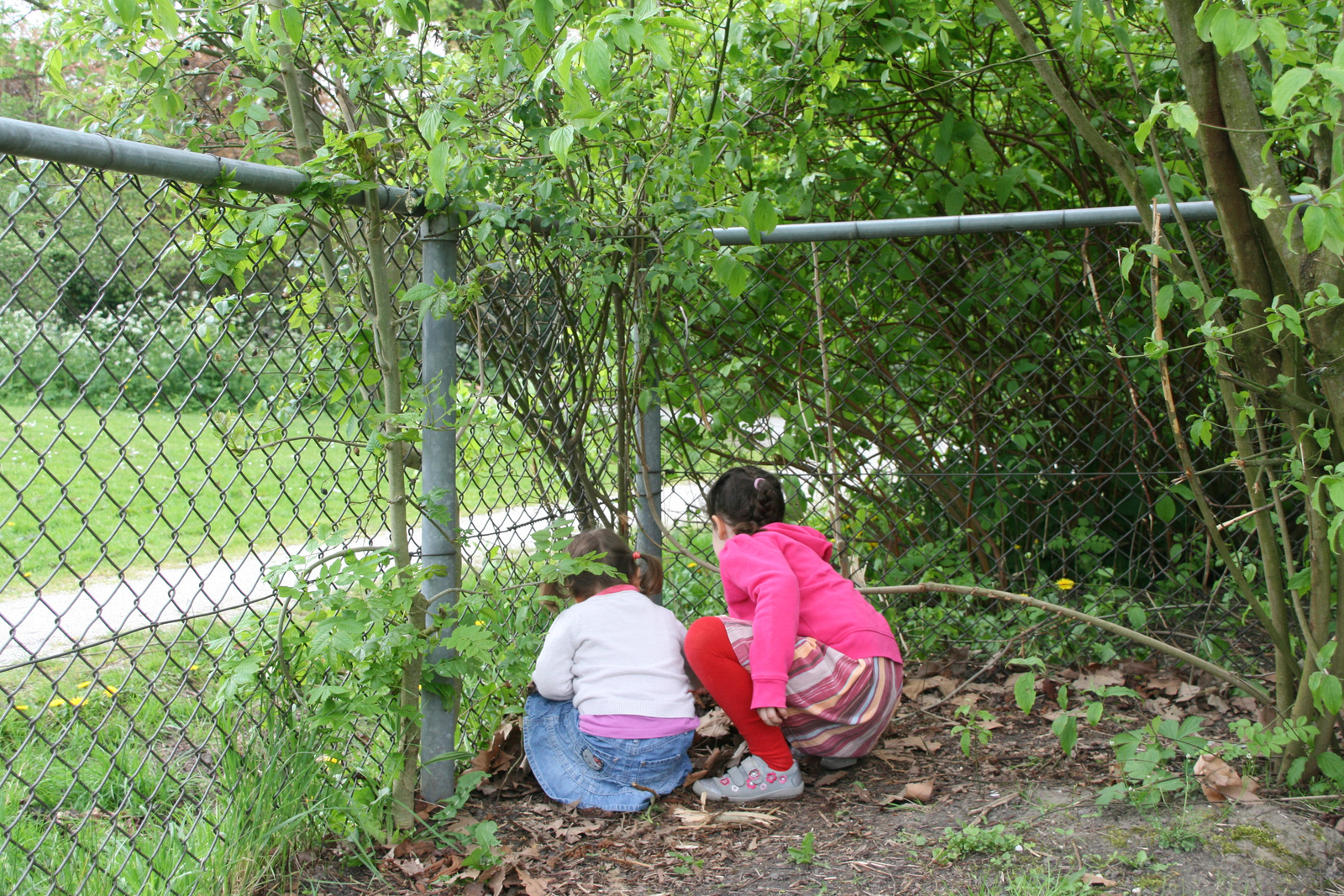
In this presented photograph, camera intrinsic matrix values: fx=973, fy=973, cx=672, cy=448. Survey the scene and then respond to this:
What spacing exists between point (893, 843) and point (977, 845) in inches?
7.7

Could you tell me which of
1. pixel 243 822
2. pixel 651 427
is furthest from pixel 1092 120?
pixel 243 822

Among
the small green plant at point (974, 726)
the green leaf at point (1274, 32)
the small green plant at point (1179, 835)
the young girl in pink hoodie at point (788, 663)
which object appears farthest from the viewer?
the small green plant at point (974, 726)

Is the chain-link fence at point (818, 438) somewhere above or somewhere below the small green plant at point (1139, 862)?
above

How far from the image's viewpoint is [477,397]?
7.25 feet

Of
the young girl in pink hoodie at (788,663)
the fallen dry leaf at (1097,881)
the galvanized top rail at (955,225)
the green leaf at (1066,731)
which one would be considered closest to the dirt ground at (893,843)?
the fallen dry leaf at (1097,881)

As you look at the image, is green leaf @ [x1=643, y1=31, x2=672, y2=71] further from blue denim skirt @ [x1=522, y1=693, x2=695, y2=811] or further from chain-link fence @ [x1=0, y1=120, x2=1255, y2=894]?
blue denim skirt @ [x1=522, y1=693, x2=695, y2=811]

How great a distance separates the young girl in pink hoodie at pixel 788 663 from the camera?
102 inches

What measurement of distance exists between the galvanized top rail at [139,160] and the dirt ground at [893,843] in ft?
4.65

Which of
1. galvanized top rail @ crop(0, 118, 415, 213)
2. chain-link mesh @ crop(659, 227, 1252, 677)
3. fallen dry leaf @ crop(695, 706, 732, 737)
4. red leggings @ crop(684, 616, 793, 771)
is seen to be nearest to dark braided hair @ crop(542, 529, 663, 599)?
red leggings @ crop(684, 616, 793, 771)

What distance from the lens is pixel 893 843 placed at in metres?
2.31

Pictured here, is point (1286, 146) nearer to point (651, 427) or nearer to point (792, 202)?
point (792, 202)

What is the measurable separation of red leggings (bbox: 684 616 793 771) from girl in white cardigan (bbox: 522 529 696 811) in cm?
8

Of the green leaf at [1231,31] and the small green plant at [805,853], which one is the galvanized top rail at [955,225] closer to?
the green leaf at [1231,31]

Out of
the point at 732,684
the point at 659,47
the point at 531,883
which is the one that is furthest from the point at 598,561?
the point at 659,47
